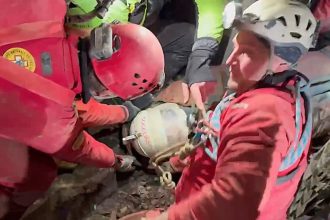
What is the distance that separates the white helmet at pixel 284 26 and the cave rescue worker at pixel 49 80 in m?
0.55


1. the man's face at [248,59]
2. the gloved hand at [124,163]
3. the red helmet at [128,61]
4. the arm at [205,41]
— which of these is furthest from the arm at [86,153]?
the man's face at [248,59]

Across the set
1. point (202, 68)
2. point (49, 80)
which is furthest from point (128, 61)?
point (202, 68)

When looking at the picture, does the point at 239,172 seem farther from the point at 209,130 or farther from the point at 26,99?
the point at 26,99

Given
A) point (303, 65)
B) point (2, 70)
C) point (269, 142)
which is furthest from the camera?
point (303, 65)

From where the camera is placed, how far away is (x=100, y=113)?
8.30ft

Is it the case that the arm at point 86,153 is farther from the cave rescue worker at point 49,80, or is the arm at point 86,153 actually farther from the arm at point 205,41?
the arm at point 205,41

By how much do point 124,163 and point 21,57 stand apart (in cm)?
107

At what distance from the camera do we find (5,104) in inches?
66.1

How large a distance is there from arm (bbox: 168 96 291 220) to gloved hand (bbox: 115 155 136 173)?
4.28ft

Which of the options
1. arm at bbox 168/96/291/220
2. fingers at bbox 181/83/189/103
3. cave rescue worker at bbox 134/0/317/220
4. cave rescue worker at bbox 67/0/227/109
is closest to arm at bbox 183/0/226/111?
cave rescue worker at bbox 67/0/227/109

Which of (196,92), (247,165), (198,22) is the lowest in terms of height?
(196,92)

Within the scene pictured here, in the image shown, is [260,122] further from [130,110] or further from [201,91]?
A: [130,110]

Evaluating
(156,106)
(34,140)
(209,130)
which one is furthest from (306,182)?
(156,106)

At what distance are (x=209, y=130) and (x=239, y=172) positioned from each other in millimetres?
272
